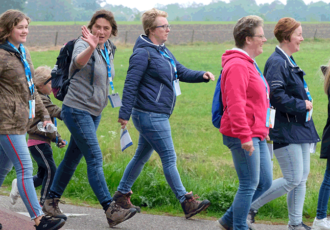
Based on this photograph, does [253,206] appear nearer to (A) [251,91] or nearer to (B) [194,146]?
(A) [251,91]

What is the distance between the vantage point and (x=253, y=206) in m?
4.39

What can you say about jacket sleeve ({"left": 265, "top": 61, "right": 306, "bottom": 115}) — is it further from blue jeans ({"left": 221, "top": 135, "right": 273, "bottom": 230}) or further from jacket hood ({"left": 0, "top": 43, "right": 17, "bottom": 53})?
jacket hood ({"left": 0, "top": 43, "right": 17, "bottom": 53})

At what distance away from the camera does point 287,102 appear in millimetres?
4129

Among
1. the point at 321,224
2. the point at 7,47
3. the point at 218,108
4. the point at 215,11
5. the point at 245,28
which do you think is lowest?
the point at 215,11

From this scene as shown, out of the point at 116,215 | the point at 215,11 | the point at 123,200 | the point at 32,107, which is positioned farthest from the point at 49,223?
the point at 215,11

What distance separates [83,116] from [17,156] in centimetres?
74

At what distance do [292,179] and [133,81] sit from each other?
67.1 inches

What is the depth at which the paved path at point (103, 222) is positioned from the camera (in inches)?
176

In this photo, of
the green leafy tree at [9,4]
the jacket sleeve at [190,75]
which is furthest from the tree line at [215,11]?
the jacket sleeve at [190,75]

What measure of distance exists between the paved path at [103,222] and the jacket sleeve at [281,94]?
3.91 ft

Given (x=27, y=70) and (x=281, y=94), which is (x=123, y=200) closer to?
(x=27, y=70)

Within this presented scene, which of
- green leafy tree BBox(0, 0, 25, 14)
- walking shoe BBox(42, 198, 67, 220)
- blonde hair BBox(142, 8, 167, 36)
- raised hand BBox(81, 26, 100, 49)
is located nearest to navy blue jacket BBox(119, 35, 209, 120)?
blonde hair BBox(142, 8, 167, 36)

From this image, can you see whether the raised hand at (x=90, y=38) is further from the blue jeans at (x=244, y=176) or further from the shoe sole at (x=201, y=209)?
the shoe sole at (x=201, y=209)

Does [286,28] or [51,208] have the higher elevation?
[286,28]
